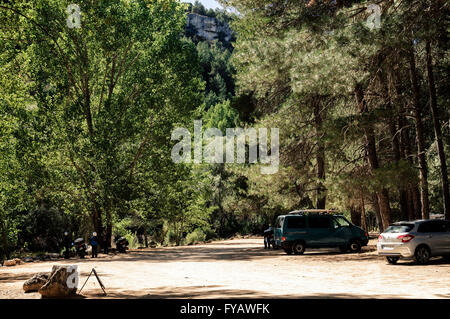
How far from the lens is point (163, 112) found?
34812 millimetres

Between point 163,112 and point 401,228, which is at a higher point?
point 163,112

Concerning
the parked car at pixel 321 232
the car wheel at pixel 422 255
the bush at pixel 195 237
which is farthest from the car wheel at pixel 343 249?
the bush at pixel 195 237

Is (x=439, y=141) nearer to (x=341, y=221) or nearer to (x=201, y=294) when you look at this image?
(x=341, y=221)

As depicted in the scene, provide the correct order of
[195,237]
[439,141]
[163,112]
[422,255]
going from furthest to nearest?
[195,237] → [163,112] → [439,141] → [422,255]

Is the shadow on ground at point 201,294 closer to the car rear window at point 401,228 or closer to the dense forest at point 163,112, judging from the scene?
the car rear window at point 401,228

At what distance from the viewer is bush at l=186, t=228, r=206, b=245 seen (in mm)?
59816

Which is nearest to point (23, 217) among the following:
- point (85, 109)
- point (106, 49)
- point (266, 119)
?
point (85, 109)

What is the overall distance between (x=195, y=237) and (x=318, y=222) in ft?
115

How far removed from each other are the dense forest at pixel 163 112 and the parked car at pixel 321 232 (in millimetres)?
1753

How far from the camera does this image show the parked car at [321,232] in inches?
1057

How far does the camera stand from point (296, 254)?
27.5 meters

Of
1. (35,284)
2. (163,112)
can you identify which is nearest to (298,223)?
(163,112)

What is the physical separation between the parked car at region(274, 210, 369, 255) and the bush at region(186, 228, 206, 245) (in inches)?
1284

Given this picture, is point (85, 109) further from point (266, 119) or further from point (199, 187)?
point (199, 187)
